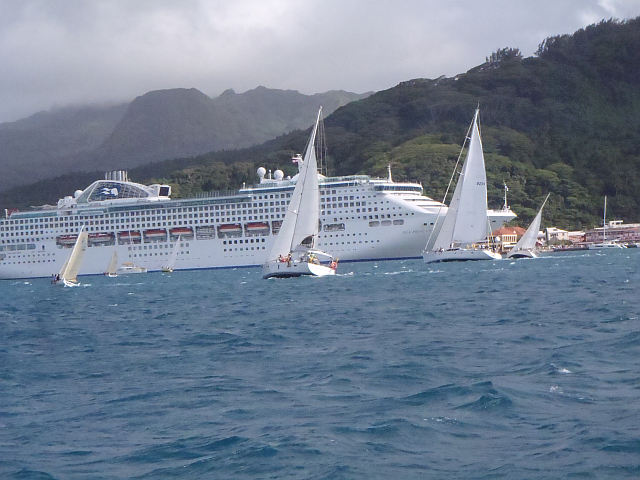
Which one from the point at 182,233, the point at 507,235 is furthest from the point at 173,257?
the point at 507,235

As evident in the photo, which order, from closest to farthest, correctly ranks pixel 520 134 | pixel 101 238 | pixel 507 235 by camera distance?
1. pixel 101 238
2. pixel 507 235
3. pixel 520 134

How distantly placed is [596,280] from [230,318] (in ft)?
53.3

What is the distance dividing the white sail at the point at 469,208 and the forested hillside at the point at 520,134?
43.9m

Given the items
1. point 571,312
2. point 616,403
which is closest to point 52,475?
point 616,403

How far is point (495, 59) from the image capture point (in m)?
172

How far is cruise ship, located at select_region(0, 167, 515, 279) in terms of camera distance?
76000mm

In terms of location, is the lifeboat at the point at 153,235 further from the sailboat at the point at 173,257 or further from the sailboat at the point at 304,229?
the sailboat at the point at 304,229

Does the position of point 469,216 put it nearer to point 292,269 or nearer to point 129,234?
point 292,269

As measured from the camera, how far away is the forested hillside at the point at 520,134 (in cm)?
11438

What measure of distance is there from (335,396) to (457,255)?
159 feet

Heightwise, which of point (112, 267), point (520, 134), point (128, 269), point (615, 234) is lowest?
point (128, 269)

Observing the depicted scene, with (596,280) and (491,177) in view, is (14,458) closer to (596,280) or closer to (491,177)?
(596,280)

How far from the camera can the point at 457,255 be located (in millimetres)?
60750

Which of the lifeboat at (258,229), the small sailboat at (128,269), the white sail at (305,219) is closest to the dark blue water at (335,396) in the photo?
the white sail at (305,219)
